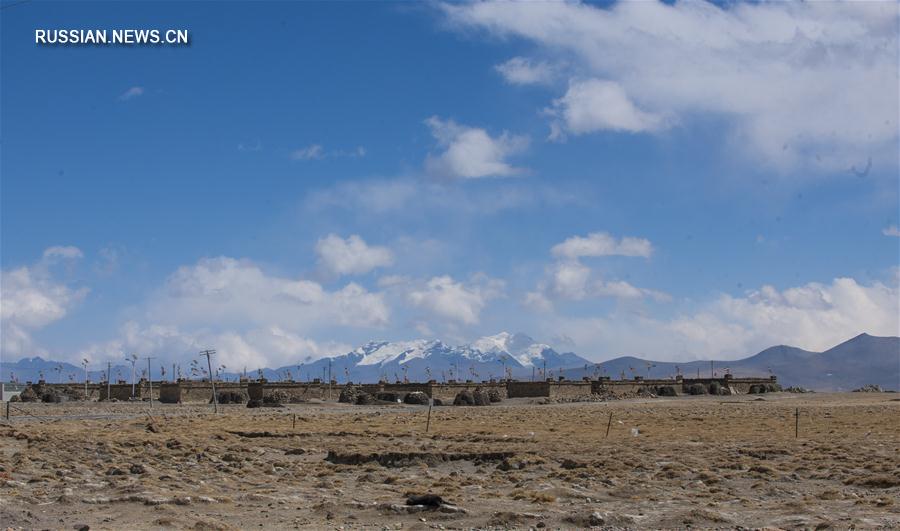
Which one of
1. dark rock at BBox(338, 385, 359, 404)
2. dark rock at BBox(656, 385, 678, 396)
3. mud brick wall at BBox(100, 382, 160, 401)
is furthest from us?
dark rock at BBox(656, 385, 678, 396)

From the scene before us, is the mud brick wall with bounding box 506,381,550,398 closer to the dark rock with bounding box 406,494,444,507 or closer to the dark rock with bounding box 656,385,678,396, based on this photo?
the dark rock with bounding box 656,385,678,396

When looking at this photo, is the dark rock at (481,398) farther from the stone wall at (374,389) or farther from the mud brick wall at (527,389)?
the mud brick wall at (527,389)

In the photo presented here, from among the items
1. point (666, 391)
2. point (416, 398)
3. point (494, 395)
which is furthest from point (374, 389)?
point (666, 391)

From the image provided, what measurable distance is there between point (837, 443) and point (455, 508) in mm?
22572

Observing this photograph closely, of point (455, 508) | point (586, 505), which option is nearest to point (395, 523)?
point (455, 508)

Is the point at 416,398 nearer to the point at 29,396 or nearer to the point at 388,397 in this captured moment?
the point at 388,397

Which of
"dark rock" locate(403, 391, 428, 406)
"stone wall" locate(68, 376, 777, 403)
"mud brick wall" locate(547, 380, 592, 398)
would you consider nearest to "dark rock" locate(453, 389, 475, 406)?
"dark rock" locate(403, 391, 428, 406)

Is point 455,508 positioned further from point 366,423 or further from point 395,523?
point 366,423

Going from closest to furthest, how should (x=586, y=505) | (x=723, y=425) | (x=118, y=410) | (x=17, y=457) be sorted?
(x=586, y=505) < (x=17, y=457) < (x=723, y=425) < (x=118, y=410)

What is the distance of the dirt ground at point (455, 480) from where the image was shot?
74.0 ft

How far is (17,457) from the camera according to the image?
106 ft

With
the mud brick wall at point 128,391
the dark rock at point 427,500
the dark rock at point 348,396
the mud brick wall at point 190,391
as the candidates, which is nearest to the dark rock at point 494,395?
the dark rock at point 348,396

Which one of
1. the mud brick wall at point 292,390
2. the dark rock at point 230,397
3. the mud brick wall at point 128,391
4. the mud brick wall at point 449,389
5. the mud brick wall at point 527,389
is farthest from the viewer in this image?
the mud brick wall at point 128,391

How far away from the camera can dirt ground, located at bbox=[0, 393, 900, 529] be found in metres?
22.6
